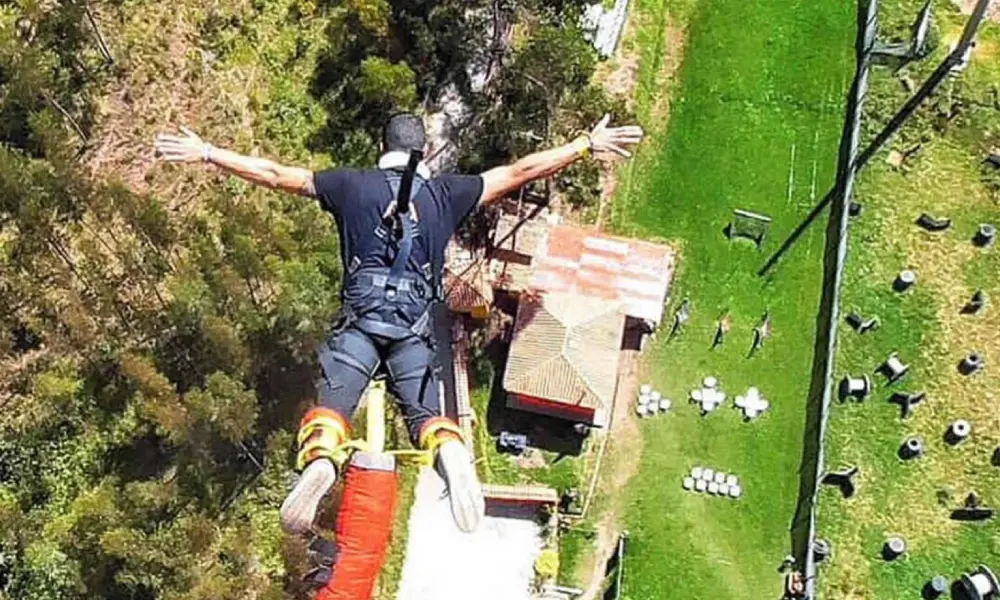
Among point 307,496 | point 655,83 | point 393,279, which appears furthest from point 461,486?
point 655,83

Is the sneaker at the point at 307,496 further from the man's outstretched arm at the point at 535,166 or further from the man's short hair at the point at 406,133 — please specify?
the man's outstretched arm at the point at 535,166

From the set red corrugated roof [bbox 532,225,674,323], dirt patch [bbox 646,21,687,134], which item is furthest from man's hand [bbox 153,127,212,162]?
dirt patch [bbox 646,21,687,134]

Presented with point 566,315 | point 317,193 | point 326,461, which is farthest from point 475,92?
point 326,461

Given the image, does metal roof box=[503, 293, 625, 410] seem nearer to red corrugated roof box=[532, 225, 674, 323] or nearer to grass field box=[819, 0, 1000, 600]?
red corrugated roof box=[532, 225, 674, 323]

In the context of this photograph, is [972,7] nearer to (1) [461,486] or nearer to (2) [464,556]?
(2) [464,556]

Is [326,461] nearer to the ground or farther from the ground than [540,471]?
nearer to the ground

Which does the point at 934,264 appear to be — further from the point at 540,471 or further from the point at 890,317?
the point at 540,471
